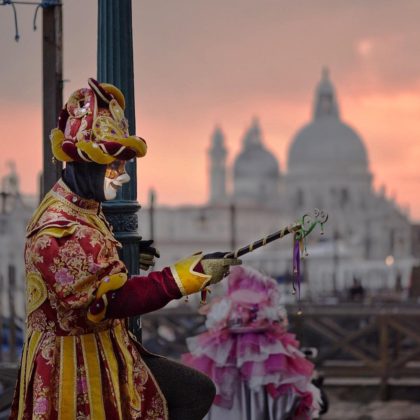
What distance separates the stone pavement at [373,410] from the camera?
11.4 meters

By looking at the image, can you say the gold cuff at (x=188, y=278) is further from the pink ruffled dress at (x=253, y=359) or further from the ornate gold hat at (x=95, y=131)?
the pink ruffled dress at (x=253, y=359)

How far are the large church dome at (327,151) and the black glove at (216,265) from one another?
Result: 130m

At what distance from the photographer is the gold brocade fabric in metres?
5.12

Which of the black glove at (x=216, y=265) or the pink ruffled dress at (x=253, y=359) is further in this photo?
the pink ruffled dress at (x=253, y=359)

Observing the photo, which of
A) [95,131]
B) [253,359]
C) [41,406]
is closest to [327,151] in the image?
[253,359]

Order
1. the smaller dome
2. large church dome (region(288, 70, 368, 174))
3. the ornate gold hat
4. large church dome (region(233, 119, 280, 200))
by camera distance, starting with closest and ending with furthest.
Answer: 1. the ornate gold hat
2. large church dome (region(288, 70, 368, 174))
3. large church dome (region(233, 119, 280, 200))
4. the smaller dome

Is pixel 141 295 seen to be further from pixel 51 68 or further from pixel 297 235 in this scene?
pixel 51 68

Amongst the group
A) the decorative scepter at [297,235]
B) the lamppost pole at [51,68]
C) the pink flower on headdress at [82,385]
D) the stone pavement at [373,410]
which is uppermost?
the lamppost pole at [51,68]

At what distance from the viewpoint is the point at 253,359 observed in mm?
7852

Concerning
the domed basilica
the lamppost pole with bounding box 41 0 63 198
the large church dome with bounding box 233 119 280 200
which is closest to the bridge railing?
the lamppost pole with bounding box 41 0 63 198

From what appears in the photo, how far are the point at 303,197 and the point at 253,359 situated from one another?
425ft

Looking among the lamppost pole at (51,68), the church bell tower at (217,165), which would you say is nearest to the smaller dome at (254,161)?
the church bell tower at (217,165)

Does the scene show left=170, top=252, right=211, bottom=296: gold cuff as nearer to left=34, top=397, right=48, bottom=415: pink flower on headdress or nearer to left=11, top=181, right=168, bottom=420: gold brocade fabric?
left=11, top=181, right=168, bottom=420: gold brocade fabric

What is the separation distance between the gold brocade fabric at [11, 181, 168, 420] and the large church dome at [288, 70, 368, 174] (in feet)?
427
